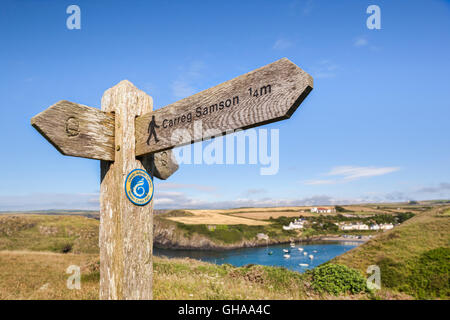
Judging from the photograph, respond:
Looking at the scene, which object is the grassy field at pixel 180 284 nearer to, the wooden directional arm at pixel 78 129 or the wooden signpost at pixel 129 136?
the wooden signpost at pixel 129 136

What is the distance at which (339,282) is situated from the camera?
7.45 m

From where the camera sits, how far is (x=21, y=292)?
582 centimetres

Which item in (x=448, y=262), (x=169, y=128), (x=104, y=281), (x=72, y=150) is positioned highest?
(x=169, y=128)

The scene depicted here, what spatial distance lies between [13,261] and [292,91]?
12205mm

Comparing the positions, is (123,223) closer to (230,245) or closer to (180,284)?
(180,284)

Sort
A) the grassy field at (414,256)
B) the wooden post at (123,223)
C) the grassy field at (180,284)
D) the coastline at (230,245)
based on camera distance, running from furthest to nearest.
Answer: the coastline at (230,245) < the grassy field at (414,256) < the grassy field at (180,284) < the wooden post at (123,223)

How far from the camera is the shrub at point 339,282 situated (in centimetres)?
732

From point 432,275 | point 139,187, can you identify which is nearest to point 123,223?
point 139,187

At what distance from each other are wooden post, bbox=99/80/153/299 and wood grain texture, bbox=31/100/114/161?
0.11 m

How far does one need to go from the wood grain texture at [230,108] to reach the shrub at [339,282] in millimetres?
7063

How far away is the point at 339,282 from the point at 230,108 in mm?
7363

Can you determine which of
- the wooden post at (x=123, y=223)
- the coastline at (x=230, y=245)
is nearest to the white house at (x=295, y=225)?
the coastline at (x=230, y=245)
